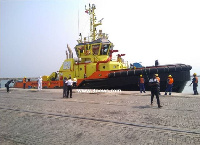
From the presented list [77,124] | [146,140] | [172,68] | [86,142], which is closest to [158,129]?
[146,140]

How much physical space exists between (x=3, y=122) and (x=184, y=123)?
5.73 m

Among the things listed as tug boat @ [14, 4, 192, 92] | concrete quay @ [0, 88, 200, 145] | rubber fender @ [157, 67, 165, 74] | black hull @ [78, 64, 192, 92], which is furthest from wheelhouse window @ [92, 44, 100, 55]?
concrete quay @ [0, 88, 200, 145]

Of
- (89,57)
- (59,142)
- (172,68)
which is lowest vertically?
(59,142)

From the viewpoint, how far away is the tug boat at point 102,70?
1345 centimetres

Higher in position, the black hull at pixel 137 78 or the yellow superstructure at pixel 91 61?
the yellow superstructure at pixel 91 61

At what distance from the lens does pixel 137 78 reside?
14070 mm

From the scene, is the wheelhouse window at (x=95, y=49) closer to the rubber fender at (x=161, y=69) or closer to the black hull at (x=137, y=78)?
the black hull at (x=137, y=78)

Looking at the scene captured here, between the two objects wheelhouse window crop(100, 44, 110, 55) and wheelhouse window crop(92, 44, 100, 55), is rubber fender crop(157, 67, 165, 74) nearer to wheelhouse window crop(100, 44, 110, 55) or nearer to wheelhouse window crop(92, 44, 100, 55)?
wheelhouse window crop(100, 44, 110, 55)

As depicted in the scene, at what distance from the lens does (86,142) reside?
4.18 metres

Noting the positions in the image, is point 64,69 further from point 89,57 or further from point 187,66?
point 187,66

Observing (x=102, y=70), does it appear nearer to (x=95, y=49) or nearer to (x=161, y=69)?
(x=95, y=49)

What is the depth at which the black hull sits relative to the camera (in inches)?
519

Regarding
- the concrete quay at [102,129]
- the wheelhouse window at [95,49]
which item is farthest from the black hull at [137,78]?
the concrete quay at [102,129]

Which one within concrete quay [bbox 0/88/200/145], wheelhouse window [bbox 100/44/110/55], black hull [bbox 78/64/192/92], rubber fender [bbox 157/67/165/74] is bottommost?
concrete quay [bbox 0/88/200/145]
